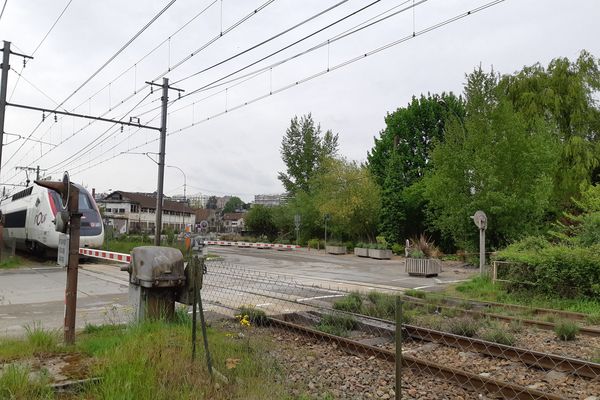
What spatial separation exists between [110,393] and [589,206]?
18073 mm

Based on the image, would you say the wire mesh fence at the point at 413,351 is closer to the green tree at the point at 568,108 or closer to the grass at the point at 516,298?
the grass at the point at 516,298

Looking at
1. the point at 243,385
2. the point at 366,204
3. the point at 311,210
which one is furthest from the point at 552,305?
the point at 311,210

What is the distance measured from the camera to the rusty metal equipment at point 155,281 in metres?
6.81

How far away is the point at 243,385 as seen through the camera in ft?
14.9

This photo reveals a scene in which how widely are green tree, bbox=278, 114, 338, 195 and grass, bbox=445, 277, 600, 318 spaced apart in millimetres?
47639

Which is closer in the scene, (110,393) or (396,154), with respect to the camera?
(110,393)

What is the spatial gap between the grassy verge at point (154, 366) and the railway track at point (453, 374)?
1.40m

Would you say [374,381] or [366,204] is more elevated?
[366,204]

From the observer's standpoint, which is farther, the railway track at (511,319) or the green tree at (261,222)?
the green tree at (261,222)

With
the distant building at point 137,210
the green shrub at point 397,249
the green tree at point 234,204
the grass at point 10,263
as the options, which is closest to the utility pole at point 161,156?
the grass at point 10,263

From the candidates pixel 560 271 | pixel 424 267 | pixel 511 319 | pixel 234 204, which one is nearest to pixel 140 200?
pixel 234 204

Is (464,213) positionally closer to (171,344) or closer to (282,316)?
(282,316)

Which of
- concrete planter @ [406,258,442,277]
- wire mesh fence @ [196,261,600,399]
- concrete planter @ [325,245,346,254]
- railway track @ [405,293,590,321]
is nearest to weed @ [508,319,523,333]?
wire mesh fence @ [196,261,600,399]

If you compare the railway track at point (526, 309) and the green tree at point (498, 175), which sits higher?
the green tree at point (498, 175)
